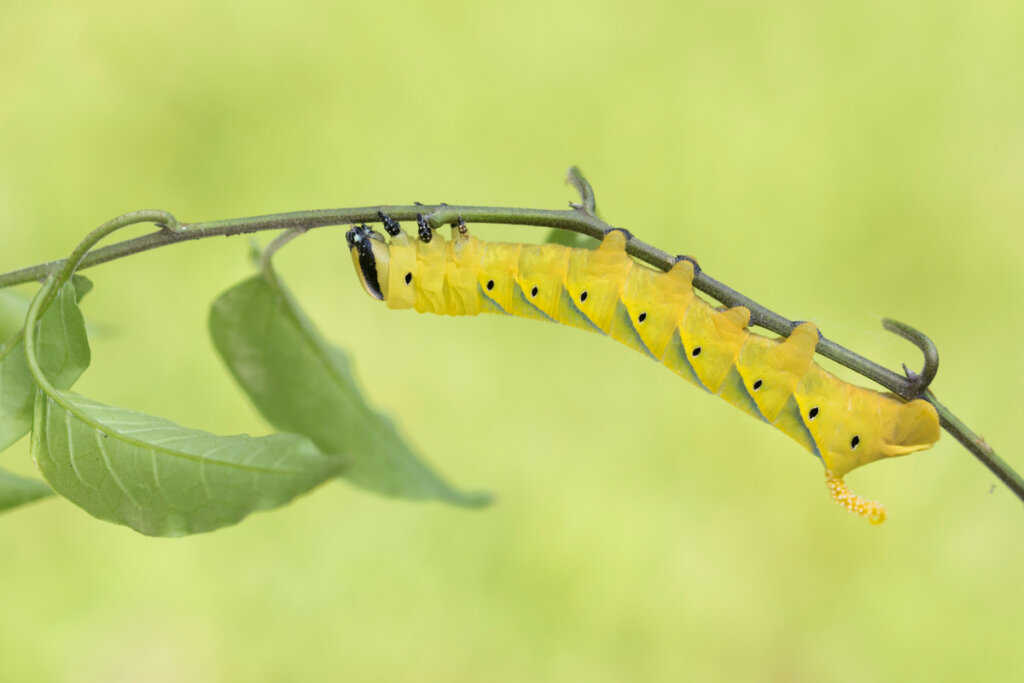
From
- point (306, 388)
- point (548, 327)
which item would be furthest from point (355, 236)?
point (548, 327)

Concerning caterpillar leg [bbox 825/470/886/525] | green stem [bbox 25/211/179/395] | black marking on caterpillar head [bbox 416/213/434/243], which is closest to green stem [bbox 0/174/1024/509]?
green stem [bbox 25/211/179/395]

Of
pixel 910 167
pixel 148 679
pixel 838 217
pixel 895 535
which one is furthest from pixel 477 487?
pixel 910 167

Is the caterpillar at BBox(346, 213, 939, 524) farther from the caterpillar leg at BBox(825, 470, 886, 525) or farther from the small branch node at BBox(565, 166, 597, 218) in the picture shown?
the small branch node at BBox(565, 166, 597, 218)

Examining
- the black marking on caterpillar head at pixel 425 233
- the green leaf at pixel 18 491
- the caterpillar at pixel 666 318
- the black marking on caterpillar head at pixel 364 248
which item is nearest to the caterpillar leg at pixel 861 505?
the caterpillar at pixel 666 318

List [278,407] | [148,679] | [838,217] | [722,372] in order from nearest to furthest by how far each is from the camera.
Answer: [722,372]
[278,407]
[148,679]
[838,217]

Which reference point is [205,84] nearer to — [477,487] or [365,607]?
[477,487]

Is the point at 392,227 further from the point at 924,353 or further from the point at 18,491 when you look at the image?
the point at 924,353
